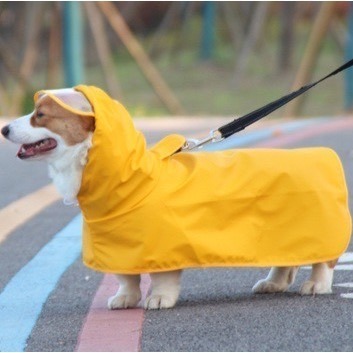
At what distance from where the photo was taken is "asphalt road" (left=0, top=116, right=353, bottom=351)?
4.29m

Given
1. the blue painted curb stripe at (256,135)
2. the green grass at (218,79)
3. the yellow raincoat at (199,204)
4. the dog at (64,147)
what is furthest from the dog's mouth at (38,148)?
the green grass at (218,79)

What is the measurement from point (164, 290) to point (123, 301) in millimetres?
178

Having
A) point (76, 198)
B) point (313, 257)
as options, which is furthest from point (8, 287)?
point (313, 257)

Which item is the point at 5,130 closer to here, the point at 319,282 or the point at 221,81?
the point at 319,282

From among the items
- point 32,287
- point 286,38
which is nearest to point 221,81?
point 286,38

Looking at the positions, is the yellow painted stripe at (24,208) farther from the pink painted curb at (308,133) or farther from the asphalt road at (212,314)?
the pink painted curb at (308,133)

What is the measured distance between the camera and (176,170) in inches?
201

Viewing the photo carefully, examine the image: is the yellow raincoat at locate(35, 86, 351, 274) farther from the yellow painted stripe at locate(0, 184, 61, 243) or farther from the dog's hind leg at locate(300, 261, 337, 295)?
the yellow painted stripe at locate(0, 184, 61, 243)

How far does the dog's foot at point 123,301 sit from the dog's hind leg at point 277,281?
54 centimetres

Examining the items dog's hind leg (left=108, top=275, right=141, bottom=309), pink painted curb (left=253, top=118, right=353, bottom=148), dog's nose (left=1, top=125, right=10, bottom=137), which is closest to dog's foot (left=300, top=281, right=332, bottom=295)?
dog's hind leg (left=108, top=275, right=141, bottom=309)

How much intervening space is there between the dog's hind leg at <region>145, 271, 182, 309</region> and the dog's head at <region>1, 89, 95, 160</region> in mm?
625

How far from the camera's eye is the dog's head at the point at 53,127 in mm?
4914

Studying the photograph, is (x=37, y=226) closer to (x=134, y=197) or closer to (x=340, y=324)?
(x=134, y=197)

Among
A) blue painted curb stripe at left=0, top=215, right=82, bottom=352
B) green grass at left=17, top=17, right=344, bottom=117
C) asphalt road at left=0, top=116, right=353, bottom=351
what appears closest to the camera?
asphalt road at left=0, top=116, right=353, bottom=351
